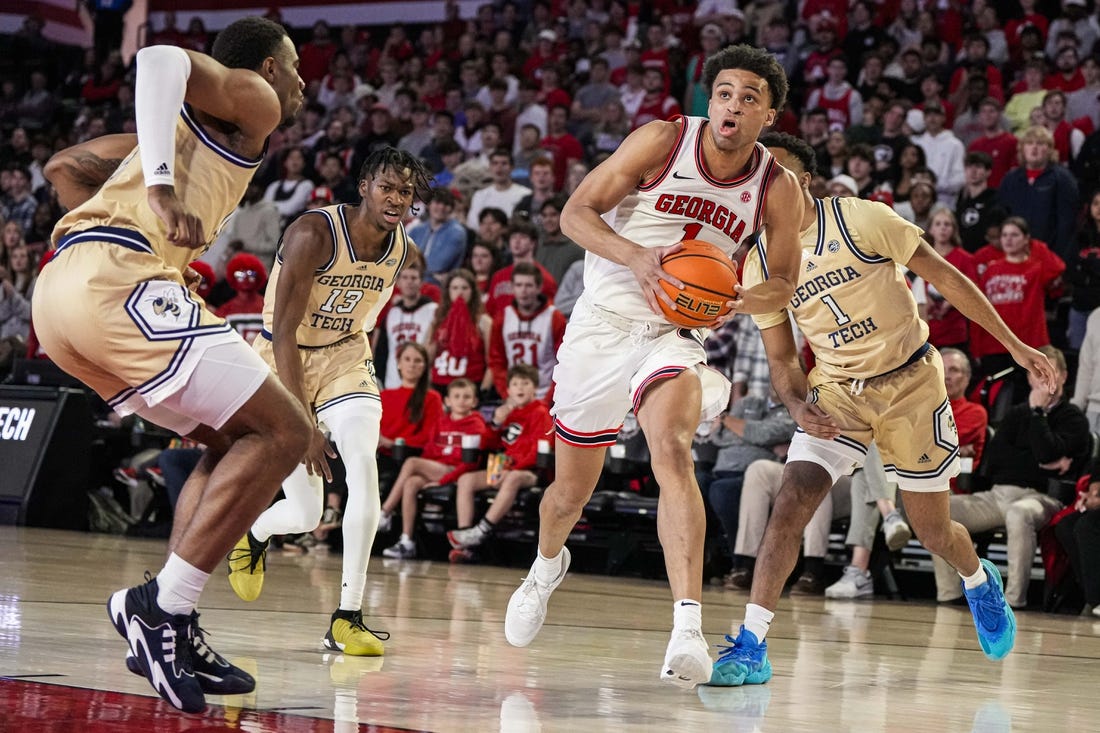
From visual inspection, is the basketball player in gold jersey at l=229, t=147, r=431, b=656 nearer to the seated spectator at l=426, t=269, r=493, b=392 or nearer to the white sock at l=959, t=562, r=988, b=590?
the white sock at l=959, t=562, r=988, b=590

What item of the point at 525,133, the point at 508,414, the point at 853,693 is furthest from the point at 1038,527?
the point at 525,133

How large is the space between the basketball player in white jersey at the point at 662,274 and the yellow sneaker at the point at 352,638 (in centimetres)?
50

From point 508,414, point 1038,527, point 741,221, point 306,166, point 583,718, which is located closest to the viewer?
Answer: point 583,718

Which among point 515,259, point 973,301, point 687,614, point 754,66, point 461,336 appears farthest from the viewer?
point 515,259

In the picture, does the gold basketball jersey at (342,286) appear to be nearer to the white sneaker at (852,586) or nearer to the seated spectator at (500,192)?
the white sneaker at (852,586)

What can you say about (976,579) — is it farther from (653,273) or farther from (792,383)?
(653,273)

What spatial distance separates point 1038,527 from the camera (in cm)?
882

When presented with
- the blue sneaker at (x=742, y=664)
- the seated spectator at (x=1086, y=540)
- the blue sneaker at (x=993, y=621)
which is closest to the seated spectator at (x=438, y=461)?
the seated spectator at (x=1086, y=540)

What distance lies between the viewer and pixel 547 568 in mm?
5168

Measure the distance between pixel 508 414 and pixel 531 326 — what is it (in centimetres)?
79

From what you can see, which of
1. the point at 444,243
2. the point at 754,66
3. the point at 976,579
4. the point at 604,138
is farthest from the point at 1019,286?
the point at 754,66

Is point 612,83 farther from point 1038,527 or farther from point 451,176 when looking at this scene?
point 1038,527

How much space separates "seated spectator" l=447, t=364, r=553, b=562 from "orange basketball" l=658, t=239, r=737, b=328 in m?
5.67

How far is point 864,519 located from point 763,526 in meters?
0.67
